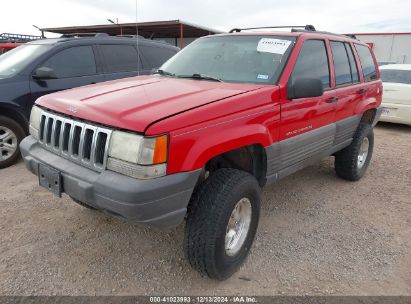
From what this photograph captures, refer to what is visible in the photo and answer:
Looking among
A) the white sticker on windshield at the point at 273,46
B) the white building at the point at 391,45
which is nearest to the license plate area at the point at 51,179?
the white sticker on windshield at the point at 273,46

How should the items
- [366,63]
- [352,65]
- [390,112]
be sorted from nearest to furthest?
[352,65] → [366,63] → [390,112]

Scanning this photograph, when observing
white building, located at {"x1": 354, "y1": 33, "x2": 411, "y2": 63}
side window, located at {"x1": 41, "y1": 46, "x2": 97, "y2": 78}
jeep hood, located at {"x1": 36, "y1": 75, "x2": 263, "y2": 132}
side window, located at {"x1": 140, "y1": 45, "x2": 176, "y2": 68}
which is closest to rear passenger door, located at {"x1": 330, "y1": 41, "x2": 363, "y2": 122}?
jeep hood, located at {"x1": 36, "y1": 75, "x2": 263, "y2": 132}

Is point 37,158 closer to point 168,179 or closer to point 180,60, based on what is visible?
point 168,179

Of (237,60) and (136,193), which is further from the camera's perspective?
(237,60)

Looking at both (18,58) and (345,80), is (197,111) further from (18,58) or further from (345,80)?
(18,58)

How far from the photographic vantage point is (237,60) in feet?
10.5

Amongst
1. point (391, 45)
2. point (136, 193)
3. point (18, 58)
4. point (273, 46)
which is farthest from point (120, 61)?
point (391, 45)

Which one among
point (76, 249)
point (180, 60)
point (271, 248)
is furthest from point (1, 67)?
point (271, 248)

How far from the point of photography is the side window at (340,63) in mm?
3783

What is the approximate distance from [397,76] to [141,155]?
8.11 meters

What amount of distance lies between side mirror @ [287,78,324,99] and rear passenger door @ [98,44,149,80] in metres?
3.28

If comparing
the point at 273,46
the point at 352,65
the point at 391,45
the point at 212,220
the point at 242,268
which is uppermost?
the point at 391,45

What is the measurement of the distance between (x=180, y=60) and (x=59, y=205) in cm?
199

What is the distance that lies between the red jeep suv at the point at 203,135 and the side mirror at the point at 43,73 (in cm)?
204
